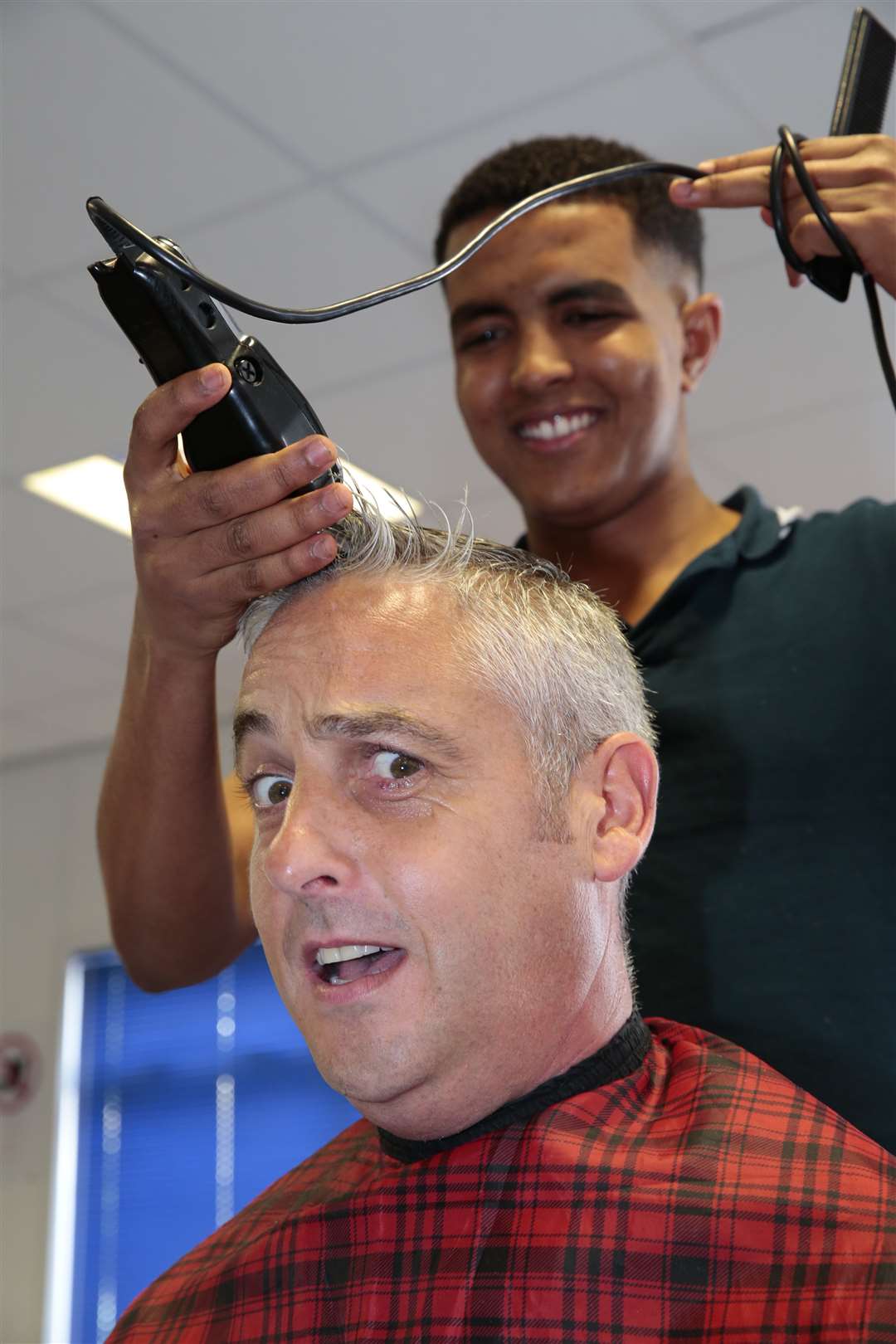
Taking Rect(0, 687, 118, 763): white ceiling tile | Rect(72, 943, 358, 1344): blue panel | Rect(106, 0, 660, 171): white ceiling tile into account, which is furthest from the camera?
Rect(0, 687, 118, 763): white ceiling tile

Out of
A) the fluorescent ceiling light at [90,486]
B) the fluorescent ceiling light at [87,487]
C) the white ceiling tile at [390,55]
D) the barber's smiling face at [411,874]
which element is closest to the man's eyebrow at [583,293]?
the barber's smiling face at [411,874]

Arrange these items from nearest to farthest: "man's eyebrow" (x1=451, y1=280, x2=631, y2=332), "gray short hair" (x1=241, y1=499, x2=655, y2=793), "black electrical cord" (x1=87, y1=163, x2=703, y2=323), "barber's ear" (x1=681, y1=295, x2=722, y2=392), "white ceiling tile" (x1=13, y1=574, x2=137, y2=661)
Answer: "black electrical cord" (x1=87, y1=163, x2=703, y2=323) → "gray short hair" (x1=241, y1=499, x2=655, y2=793) → "man's eyebrow" (x1=451, y1=280, x2=631, y2=332) → "barber's ear" (x1=681, y1=295, x2=722, y2=392) → "white ceiling tile" (x1=13, y1=574, x2=137, y2=661)

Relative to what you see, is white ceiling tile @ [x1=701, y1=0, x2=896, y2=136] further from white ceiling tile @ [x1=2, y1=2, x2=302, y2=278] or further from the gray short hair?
the gray short hair

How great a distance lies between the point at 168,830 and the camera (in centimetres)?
152

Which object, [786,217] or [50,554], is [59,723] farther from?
[786,217]

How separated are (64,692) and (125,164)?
3.46m

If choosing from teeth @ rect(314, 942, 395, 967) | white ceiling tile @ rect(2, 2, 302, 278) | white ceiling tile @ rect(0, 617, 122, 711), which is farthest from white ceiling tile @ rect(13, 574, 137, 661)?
teeth @ rect(314, 942, 395, 967)

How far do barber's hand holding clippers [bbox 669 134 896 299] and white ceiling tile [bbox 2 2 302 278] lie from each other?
1.69 metres

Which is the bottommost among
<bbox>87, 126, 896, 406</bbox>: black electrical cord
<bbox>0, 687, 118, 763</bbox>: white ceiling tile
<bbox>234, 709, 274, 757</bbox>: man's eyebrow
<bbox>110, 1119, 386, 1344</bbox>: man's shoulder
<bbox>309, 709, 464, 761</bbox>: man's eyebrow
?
<bbox>110, 1119, 386, 1344</bbox>: man's shoulder

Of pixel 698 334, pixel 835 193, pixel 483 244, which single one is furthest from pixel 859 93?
pixel 698 334

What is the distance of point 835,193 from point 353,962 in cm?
79

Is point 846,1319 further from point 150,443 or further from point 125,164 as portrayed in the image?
point 125,164

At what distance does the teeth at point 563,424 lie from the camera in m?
1.74

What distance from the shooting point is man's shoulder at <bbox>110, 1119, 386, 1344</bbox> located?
131cm
